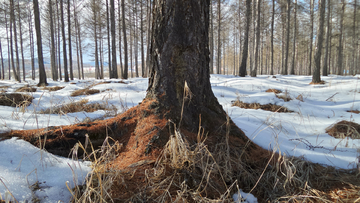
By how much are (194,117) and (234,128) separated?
0.44 meters

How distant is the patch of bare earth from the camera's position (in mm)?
1066

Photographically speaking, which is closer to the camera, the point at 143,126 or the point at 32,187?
the point at 32,187

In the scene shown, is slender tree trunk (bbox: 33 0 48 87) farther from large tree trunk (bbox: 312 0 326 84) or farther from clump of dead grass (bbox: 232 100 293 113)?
large tree trunk (bbox: 312 0 326 84)

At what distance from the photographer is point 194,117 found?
5.70 ft

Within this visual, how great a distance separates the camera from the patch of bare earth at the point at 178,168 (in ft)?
3.50

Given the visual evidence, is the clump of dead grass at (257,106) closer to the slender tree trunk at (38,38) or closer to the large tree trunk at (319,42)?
the large tree trunk at (319,42)

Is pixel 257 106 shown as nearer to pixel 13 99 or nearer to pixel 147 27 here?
pixel 13 99

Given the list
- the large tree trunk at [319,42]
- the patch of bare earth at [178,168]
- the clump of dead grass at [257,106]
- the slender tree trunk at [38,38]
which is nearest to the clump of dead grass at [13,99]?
the patch of bare earth at [178,168]

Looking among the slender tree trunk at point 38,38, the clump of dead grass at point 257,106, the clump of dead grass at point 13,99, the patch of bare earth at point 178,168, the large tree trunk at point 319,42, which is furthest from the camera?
the slender tree trunk at point 38,38

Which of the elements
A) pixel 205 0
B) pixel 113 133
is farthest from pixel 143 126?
pixel 205 0

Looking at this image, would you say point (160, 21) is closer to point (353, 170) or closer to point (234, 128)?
point (234, 128)

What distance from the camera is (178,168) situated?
1.21 m

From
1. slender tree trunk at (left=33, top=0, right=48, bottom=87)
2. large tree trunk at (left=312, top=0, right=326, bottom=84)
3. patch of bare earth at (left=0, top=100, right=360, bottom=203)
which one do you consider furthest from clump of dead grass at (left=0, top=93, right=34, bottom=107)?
large tree trunk at (left=312, top=0, right=326, bottom=84)

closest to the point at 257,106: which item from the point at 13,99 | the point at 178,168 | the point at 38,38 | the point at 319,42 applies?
the point at 178,168
